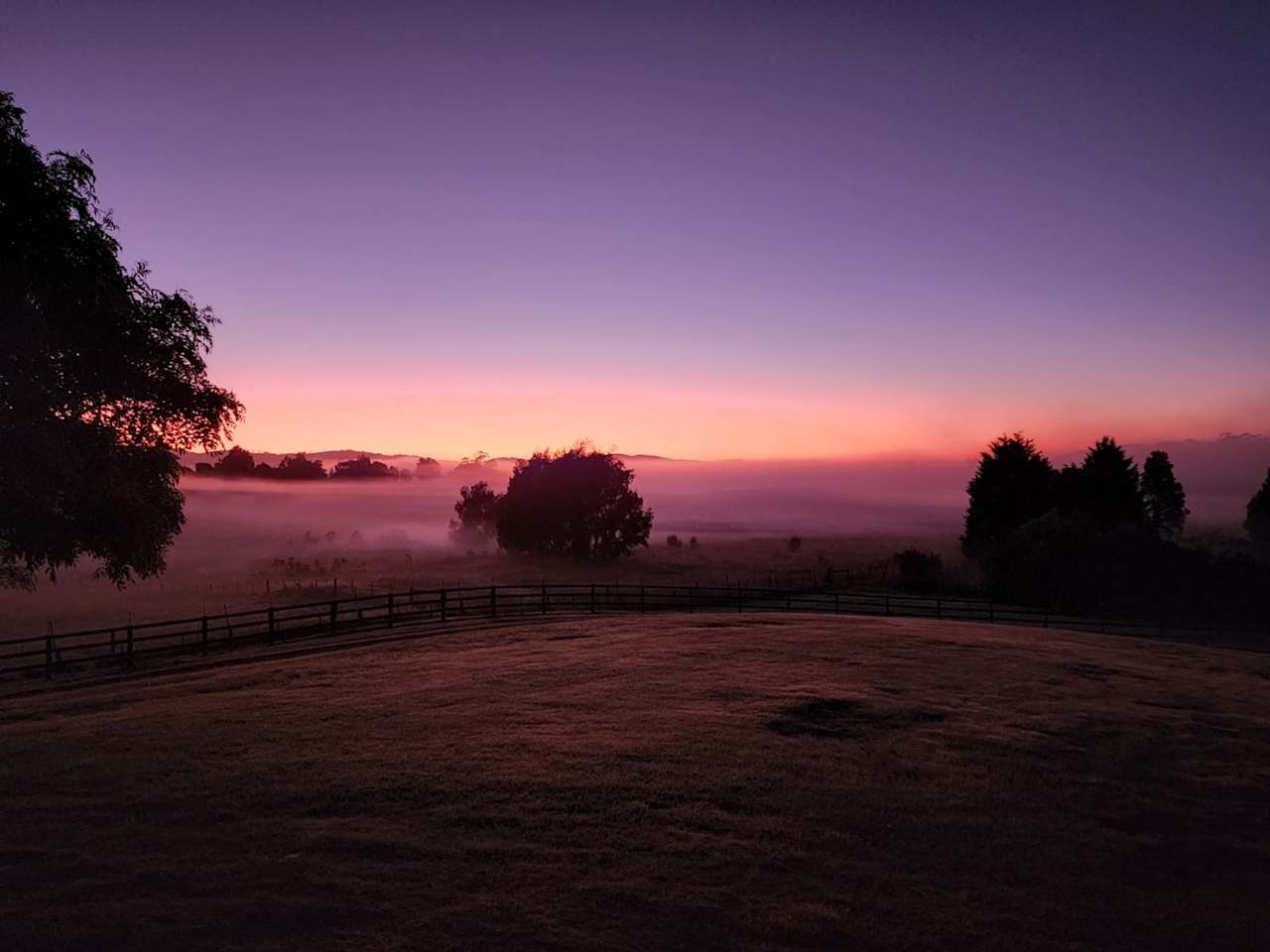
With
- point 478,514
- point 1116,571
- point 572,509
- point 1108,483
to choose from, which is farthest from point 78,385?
point 478,514

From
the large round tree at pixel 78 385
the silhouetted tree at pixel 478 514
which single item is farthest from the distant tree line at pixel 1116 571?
the silhouetted tree at pixel 478 514

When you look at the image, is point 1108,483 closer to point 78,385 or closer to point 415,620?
point 415,620

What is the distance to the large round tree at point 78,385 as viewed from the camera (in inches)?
617

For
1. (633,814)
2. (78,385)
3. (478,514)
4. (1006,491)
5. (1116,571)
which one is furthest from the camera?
(478,514)

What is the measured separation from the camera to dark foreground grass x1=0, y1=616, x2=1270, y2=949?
23.8ft

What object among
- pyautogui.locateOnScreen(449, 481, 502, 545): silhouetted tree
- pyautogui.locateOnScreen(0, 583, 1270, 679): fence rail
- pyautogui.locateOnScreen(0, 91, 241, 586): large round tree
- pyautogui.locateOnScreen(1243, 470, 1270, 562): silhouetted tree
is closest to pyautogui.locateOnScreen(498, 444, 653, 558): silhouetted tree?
pyautogui.locateOnScreen(449, 481, 502, 545): silhouetted tree

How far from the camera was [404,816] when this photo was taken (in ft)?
31.3

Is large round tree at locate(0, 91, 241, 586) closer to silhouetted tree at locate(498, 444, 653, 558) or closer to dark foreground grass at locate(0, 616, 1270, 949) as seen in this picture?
dark foreground grass at locate(0, 616, 1270, 949)

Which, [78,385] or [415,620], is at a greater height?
[78,385]

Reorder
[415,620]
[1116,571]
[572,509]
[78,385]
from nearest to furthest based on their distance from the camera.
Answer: [78,385], [415,620], [1116,571], [572,509]

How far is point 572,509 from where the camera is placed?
254ft

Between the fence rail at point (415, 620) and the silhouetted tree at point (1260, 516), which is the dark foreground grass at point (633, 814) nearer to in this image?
the fence rail at point (415, 620)

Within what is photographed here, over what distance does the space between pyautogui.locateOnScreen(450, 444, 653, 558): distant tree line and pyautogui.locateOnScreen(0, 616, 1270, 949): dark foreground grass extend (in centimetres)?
5932

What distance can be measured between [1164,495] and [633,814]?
90.4 metres
